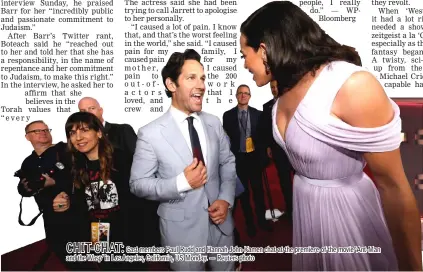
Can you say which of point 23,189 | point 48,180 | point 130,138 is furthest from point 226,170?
point 23,189

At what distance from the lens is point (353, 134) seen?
0.74 metres

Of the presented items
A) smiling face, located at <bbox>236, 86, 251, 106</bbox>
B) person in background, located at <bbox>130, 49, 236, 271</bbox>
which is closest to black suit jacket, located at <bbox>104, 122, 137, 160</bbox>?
person in background, located at <bbox>130, 49, 236, 271</bbox>

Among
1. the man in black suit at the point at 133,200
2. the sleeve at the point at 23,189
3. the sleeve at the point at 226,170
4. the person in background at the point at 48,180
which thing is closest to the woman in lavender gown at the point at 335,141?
the sleeve at the point at 226,170

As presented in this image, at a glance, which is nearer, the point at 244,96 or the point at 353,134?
the point at 353,134

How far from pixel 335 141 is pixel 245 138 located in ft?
1.68

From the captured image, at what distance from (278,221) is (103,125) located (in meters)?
0.72

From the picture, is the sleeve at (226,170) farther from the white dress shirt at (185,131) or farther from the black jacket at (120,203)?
the black jacket at (120,203)

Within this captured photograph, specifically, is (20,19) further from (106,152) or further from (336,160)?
(336,160)

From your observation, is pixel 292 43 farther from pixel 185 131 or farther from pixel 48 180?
pixel 48 180

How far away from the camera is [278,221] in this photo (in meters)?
1.30

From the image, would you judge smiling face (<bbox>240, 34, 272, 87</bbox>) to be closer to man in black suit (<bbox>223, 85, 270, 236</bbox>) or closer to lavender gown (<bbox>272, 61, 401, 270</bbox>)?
lavender gown (<bbox>272, 61, 401, 270</bbox>)

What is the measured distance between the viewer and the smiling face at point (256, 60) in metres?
0.84

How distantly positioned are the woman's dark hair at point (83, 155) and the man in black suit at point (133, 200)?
3 cm

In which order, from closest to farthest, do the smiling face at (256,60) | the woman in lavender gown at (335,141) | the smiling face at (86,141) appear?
the woman in lavender gown at (335,141) < the smiling face at (256,60) < the smiling face at (86,141)
